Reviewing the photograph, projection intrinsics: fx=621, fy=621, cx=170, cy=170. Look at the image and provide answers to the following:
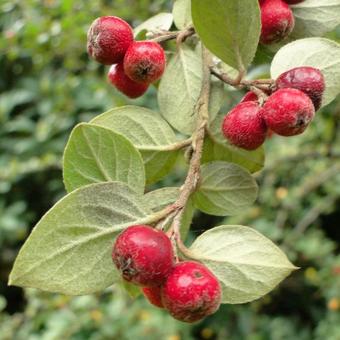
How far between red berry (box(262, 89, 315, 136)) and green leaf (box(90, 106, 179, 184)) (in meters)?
0.15

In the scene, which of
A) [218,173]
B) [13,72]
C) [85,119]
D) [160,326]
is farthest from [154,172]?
[13,72]

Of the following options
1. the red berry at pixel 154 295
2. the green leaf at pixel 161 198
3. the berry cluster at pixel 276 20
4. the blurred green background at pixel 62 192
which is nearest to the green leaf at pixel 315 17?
the berry cluster at pixel 276 20

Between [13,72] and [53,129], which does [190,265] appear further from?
[13,72]

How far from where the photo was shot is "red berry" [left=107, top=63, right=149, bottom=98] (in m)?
0.80

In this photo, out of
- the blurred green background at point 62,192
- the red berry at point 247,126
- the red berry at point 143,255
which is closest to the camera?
the red berry at point 143,255

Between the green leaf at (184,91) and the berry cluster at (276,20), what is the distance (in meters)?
0.09

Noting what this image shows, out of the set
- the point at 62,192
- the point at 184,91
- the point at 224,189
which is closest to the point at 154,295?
the point at 224,189

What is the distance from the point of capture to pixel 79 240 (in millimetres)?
614

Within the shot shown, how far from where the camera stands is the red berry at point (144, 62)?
2.38 feet

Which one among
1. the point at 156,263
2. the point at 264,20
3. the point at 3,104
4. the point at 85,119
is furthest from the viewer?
the point at 3,104

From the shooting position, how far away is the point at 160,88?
33.1 inches

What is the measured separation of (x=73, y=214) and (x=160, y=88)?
11.4 inches

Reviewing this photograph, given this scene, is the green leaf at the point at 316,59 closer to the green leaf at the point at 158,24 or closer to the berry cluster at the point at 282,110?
the berry cluster at the point at 282,110

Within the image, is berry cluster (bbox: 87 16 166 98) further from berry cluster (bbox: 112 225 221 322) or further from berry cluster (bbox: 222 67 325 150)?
berry cluster (bbox: 112 225 221 322)
